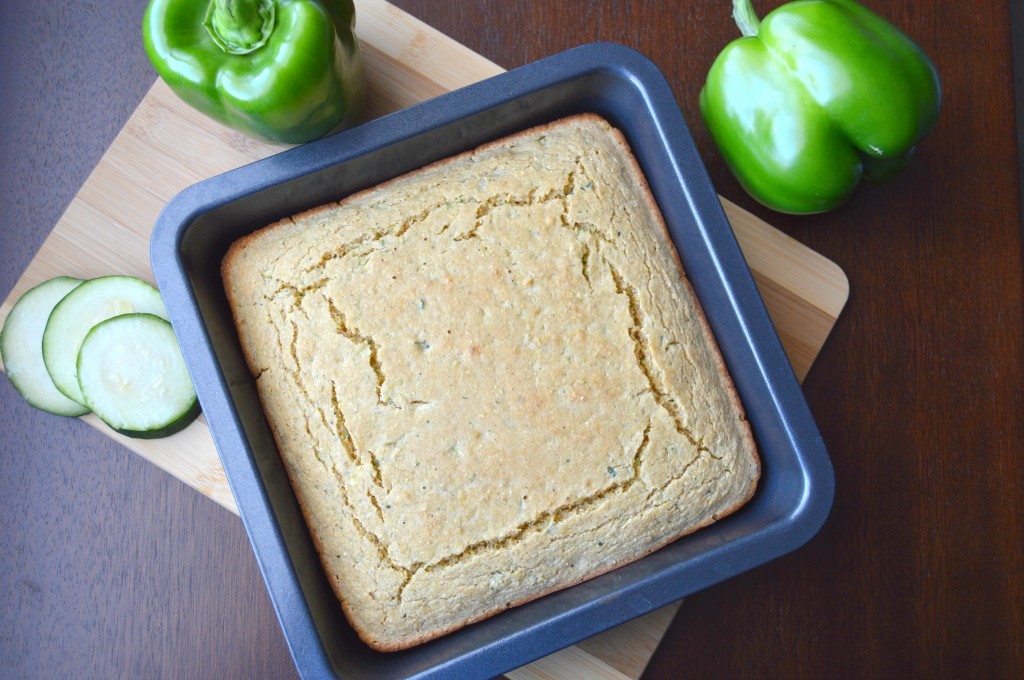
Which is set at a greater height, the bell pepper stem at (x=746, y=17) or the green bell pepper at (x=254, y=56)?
the green bell pepper at (x=254, y=56)

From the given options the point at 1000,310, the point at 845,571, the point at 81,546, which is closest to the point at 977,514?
the point at 845,571

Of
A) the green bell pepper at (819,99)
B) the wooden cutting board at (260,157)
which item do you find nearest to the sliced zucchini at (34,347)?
the wooden cutting board at (260,157)

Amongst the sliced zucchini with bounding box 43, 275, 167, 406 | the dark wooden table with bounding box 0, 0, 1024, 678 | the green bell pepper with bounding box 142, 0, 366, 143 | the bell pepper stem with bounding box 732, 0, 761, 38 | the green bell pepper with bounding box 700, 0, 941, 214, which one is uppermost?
the green bell pepper with bounding box 142, 0, 366, 143

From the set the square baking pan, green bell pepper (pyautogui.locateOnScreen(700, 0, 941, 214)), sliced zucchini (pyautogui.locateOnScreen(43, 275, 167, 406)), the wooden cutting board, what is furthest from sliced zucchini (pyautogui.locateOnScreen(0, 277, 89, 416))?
green bell pepper (pyautogui.locateOnScreen(700, 0, 941, 214))

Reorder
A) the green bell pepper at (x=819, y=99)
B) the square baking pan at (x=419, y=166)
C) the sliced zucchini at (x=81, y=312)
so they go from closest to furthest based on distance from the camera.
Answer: the square baking pan at (x=419, y=166) → the green bell pepper at (x=819, y=99) → the sliced zucchini at (x=81, y=312)

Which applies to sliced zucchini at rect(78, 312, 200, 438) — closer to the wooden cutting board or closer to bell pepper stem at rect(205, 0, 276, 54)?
the wooden cutting board

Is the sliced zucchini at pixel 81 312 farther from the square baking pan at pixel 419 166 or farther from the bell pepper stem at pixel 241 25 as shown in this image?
the bell pepper stem at pixel 241 25

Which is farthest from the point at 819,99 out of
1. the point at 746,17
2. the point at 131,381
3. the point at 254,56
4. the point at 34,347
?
the point at 34,347
